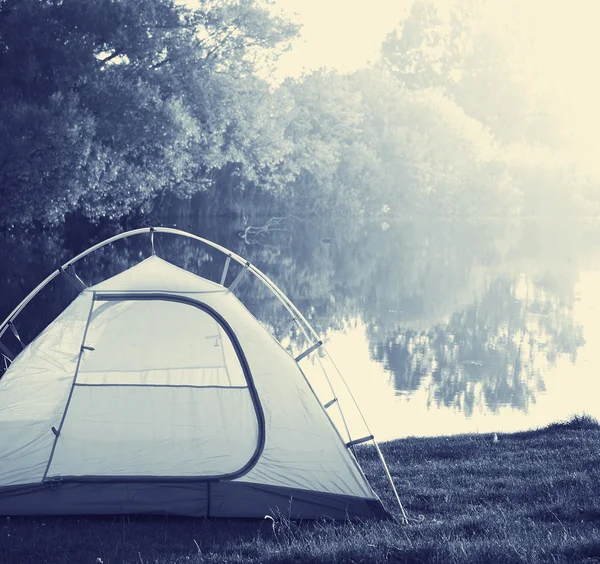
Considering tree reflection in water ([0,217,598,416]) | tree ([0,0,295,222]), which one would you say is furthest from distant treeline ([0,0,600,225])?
tree reflection in water ([0,217,598,416])

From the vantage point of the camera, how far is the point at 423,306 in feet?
73.5

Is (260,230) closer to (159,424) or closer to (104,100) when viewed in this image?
(104,100)

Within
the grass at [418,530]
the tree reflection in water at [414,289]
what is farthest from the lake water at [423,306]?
the grass at [418,530]

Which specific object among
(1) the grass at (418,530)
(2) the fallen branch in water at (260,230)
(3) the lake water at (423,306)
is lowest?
(1) the grass at (418,530)

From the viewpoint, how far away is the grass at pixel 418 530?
4.40 meters

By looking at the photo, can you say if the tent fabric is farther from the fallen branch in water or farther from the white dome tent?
the fallen branch in water

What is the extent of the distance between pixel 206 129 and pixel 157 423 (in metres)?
24.1

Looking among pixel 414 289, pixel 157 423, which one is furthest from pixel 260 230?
pixel 157 423

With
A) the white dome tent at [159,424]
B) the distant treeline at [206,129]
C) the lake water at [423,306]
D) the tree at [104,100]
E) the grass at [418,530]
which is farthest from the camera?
the distant treeline at [206,129]

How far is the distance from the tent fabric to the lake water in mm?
4242

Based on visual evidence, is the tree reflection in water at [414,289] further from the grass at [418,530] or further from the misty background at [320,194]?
the grass at [418,530]

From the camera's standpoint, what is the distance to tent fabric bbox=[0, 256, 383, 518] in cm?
579

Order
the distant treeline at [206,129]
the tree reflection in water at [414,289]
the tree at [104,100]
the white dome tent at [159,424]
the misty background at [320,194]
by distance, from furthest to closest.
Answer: the distant treeline at [206,129]
the tree at [104,100]
the misty background at [320,194]
the tree reflection in water at [414,289]
the white dome tent at [159,424]

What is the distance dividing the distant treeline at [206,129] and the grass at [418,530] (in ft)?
60.6
